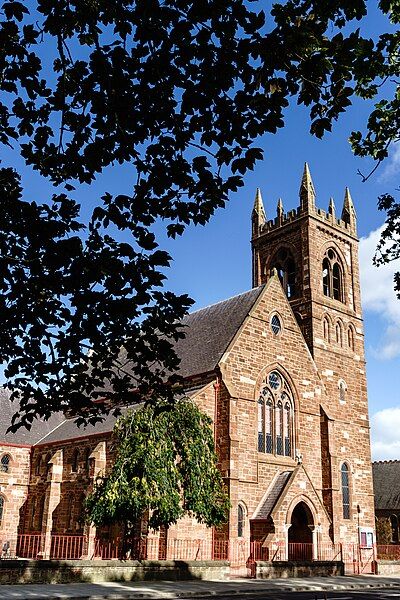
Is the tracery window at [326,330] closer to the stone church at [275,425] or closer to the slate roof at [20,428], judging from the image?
the stone church at [275,425]

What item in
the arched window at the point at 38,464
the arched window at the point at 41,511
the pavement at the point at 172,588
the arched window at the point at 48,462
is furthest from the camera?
the arched window at the point at 38,464

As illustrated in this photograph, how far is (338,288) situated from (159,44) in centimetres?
3667

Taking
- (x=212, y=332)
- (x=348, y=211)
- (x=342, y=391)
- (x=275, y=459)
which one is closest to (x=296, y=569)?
(x=275, y=459)

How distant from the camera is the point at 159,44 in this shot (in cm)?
822

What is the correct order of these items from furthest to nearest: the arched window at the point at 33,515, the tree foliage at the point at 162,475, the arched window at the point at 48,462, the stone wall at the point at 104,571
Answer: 1. the arched window at the point at 33,515
2. the arched window at the point at 48,462
3. the tree foliage at the point at 162,475
4. the stone wall at the point at 104,571

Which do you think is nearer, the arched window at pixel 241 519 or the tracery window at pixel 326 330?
the arched window at pixel 241 519

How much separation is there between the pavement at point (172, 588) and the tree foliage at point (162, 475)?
8.93 feet

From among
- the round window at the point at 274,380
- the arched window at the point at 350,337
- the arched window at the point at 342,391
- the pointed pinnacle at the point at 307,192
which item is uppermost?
the pointed pinnacle at the point at 307,192

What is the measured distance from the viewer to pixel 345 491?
35250 mm

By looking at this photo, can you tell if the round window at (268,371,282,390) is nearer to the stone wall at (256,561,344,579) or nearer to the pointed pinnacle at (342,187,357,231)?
the stone wall at (256,561,344,579)

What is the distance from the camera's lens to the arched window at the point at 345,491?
114ft

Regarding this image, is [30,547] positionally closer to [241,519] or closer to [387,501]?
[241,519]

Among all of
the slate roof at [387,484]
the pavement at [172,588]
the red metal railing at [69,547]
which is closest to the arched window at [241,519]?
the pavement at [172,588]

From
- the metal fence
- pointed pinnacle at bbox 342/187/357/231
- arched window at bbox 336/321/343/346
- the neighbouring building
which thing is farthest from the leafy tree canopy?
the neighbouring building
